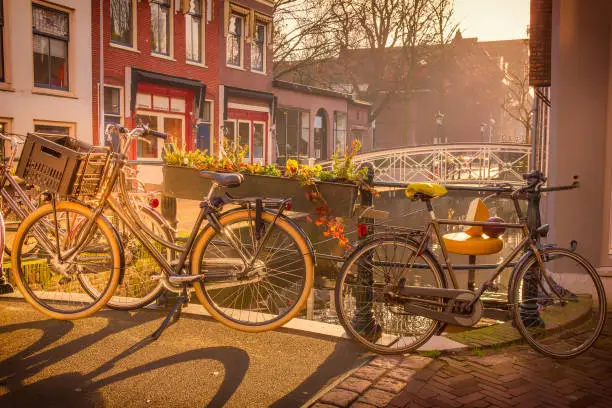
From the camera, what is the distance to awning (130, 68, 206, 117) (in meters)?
18.6

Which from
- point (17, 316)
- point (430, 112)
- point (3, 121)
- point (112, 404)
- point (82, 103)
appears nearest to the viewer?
point (112, 404)

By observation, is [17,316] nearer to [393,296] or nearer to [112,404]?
[112,404]

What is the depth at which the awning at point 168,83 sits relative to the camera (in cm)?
1858

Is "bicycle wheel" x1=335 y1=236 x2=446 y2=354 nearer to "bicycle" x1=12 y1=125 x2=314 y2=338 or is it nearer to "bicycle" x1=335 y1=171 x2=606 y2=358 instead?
"bicycle" x1=335 y1=171 x2=606 y2=358

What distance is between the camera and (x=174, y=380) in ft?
11.5

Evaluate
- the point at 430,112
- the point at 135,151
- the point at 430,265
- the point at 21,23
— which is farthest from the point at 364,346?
the point at 430,112

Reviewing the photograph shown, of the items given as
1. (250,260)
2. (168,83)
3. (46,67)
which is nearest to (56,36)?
(46,67)

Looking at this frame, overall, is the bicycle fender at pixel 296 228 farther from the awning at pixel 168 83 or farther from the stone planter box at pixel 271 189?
the awning at pixel 168 83

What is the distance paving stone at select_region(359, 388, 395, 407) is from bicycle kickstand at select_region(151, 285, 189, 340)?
1498mm

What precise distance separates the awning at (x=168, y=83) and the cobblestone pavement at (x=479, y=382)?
1616cm

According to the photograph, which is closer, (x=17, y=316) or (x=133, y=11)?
(x=17, y=316)

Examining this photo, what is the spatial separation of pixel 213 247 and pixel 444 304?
5.07ft

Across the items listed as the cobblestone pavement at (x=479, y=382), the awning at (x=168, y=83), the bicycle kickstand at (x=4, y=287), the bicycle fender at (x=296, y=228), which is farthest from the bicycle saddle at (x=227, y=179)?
the awning at (x=168, y=83)

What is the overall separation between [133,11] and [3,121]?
6165 millimetres
